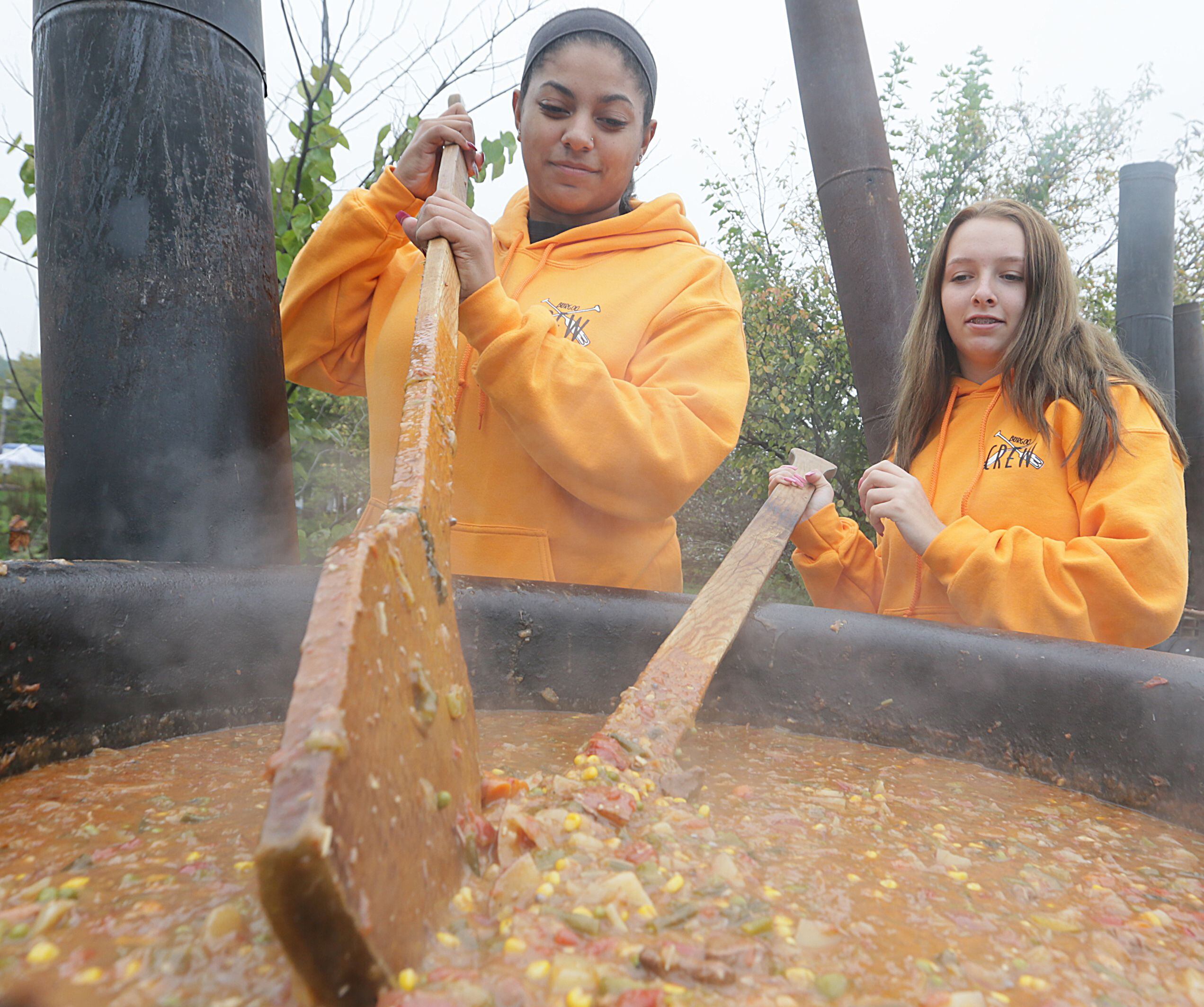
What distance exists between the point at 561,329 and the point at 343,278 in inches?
24.3

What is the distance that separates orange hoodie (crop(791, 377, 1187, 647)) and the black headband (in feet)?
4.20

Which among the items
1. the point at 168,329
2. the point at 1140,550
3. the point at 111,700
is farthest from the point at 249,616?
the point at 1140,550

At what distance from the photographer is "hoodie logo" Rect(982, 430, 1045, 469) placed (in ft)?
6.57

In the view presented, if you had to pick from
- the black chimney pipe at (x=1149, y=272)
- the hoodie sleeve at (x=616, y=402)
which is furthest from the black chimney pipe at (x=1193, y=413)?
the hoodie sleeve at (x=616, y=402)

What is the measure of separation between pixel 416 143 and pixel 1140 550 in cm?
190

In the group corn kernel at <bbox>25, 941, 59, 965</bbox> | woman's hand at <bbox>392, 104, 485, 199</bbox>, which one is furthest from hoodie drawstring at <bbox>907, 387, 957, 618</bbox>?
corn kernel at <bbox>25, 941, 59, 965</bbox>

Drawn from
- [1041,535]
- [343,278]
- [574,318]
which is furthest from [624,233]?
[1041,535]

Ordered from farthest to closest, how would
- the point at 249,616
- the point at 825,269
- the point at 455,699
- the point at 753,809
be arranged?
1. the point at 825,269
2. the point at 249,616
3. the point at 753,809
4. the point at 455,699

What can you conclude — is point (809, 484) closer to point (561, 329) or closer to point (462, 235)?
point (561, 329)

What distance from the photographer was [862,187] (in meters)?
2.77

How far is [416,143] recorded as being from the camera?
78.5 inches

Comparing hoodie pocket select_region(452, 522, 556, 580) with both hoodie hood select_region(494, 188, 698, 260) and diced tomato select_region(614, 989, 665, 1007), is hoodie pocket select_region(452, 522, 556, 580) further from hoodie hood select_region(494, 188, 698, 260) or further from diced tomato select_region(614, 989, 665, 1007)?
diced tomato select_region(614, 989, 665, 1007)

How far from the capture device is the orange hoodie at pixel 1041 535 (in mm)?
1717

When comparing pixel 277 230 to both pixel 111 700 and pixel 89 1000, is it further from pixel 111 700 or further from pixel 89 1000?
pixel 89 1000
